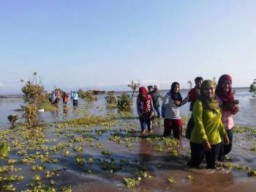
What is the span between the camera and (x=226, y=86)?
895 cm

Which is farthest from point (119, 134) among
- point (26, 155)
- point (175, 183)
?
point (175, 183)

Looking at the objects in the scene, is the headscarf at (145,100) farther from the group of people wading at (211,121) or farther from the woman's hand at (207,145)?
the woman's hand at (207,145)

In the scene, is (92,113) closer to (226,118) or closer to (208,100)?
(226,118)

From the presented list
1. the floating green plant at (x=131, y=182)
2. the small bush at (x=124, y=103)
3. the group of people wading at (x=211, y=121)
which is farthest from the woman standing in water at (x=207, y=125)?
the small bush at (x=124, y=103)

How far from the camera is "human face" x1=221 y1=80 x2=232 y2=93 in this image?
8.90 m

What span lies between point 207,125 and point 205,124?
0.17 ft

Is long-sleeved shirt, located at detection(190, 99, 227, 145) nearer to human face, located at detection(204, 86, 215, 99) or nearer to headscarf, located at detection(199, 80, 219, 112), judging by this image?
headscarf, located at detection(199, 80, 219, 112)

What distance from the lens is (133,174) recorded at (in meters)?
8.41

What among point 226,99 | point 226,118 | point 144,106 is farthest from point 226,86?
point 144,106

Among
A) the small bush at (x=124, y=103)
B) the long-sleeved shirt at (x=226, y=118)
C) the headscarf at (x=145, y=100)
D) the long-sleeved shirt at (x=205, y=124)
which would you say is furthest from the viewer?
the small bush at (x=124, y=103)

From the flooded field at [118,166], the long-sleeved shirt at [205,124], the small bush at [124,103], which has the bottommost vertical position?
the flooded field at [118,166]

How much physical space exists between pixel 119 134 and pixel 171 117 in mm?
2973

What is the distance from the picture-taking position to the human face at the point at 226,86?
8.90 meters

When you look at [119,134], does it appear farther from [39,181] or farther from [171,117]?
[39,181]
